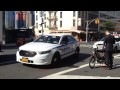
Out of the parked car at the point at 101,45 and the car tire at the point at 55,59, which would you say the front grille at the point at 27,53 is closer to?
the car tire at the point at 55,59

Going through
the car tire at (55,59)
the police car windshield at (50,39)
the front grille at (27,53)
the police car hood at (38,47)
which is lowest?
the car tire at (55,59)

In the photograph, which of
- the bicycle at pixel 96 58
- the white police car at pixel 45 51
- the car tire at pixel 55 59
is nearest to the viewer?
the white police car at pixel 45 51

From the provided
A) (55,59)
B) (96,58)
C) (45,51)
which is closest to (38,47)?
(45,51)

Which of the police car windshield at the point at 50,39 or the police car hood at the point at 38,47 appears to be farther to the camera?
the police car windshield at the point at 50,39

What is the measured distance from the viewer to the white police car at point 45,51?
9797mm

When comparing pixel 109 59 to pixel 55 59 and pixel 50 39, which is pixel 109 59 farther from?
pixel 50 39

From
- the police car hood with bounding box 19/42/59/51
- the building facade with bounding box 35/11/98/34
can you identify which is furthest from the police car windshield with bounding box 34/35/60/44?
the building facade with bounding box 35/11/98/34

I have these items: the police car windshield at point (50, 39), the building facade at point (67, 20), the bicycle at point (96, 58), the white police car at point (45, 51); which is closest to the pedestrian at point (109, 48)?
the bicycle at point (96, 58)

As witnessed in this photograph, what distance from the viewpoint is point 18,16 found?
13050 cm

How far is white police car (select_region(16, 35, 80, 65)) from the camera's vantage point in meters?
9.80

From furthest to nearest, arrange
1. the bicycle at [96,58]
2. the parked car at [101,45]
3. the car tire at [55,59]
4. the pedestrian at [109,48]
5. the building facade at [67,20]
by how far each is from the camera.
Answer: the building facade at [67,20] < the parked car at [101,45] < the bicycle at [96,58] < the car tire at [55,59] < the pedestrian at [109,48]
